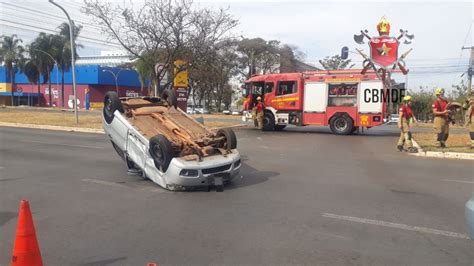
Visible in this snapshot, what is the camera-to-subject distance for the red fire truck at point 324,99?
69.0 ft

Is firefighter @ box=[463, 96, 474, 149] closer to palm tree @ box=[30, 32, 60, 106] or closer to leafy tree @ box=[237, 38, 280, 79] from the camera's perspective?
leafy tree @ box=[237, 38, 280, 79]

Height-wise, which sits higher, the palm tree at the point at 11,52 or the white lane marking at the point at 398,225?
the palm tree at the point at 11,52

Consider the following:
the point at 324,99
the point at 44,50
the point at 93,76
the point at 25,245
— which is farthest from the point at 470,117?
the point at 44,50

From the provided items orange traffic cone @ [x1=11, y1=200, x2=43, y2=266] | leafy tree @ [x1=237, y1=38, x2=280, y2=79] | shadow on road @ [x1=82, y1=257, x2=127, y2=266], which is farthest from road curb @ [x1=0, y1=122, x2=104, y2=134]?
leafy tree @ [x1=237, y1=38, x2=280, y2=79]

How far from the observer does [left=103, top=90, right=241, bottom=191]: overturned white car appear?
7656mm

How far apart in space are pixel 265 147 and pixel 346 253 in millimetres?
10517

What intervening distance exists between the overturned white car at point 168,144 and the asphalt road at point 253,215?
0.98 feet

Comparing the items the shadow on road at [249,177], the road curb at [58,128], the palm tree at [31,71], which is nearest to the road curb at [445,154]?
the shadow on road at [249,177]

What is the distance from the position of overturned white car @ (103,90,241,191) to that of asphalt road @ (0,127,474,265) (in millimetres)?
300

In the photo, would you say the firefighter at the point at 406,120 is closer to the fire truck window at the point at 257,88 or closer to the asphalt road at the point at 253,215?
the asphalt road at the point at 253,215

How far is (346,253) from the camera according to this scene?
190 inches

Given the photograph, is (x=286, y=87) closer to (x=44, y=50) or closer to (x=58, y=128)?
(x=58, y=128)

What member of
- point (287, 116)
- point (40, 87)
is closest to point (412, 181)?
point (287, 116)

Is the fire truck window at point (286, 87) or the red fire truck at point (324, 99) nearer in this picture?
the red fire truck at point (324, 99)
